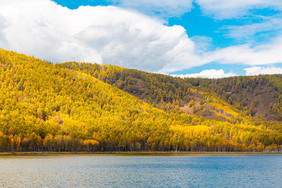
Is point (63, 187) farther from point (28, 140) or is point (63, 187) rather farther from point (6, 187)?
point (28, 140)

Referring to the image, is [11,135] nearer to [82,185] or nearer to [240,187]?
[82,185]

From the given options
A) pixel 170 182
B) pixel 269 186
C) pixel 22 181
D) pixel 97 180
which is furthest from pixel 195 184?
pixel 22 181

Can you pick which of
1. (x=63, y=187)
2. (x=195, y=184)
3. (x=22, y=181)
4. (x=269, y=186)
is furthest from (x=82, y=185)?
(x=269, y=186)

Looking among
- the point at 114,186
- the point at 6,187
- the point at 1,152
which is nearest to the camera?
the point at 6,187

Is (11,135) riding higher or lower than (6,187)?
higher

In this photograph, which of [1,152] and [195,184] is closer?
[195,184]

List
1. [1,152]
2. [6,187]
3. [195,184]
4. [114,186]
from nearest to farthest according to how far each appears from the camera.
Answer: [6,187] < [114,186] < [195,184] < [1,152]

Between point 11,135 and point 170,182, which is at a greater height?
point 11,135

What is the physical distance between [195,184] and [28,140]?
149m

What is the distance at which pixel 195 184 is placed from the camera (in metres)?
77.9

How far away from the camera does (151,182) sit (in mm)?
80125

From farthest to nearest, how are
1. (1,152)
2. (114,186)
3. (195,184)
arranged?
1. (1,152)
2. (195,184)
3. (114,186)

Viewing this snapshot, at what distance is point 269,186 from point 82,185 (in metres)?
44.7

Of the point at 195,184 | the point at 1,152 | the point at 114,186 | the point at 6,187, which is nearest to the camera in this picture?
the point at 6,187
